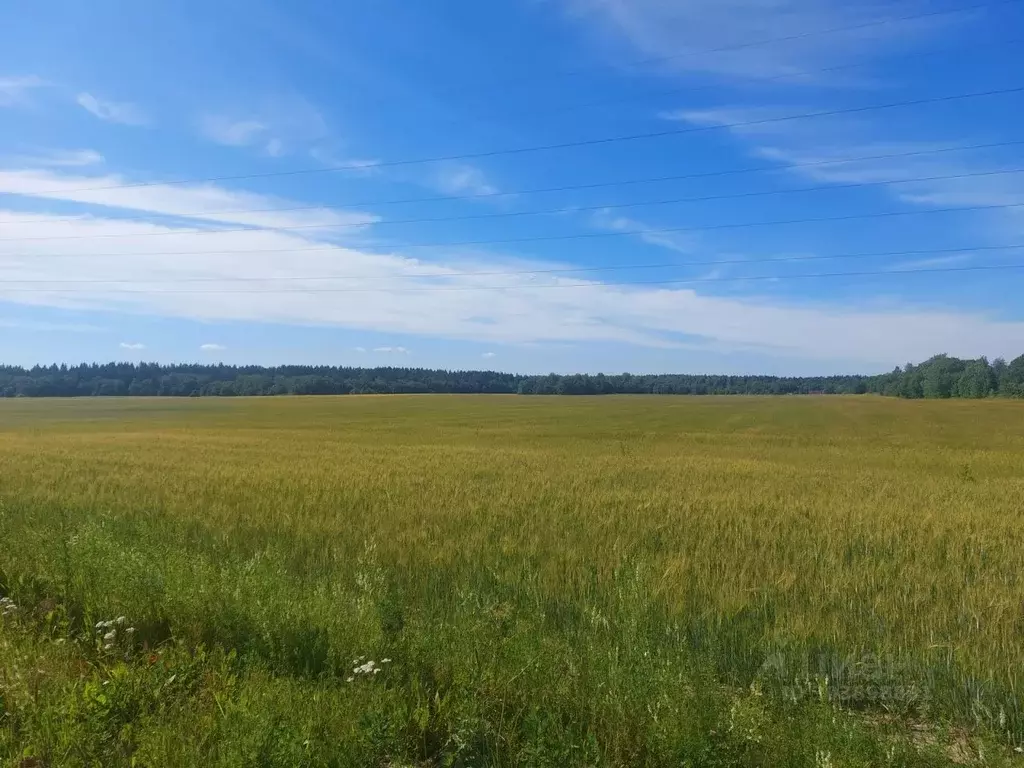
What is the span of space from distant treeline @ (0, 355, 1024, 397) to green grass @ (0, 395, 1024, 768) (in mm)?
119299

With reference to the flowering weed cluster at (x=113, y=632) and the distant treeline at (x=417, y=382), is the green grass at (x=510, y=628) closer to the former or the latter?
the flowering weed cluster at (x=113, y=632)

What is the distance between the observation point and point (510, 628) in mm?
5473

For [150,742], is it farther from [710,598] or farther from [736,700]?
[710,598]

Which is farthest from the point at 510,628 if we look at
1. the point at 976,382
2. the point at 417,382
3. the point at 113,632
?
the point at 976,382

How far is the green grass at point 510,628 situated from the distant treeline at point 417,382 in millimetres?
119299

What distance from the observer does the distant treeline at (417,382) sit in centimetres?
11950

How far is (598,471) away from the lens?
2072 centimetres

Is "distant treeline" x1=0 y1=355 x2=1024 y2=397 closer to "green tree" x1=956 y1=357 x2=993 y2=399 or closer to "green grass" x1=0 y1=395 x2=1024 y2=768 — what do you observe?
"green tree" x1=956 y1=357 x2=993 y2=399

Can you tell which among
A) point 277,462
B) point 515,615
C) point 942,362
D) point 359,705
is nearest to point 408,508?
point 515,615

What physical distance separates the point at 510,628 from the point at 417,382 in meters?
152

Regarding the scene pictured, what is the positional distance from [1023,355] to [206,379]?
178 metres

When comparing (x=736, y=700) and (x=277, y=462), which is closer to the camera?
(x=736, y=700)

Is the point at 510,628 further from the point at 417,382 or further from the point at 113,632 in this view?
the point at 417,382

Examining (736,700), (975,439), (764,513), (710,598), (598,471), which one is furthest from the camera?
(975,439)
